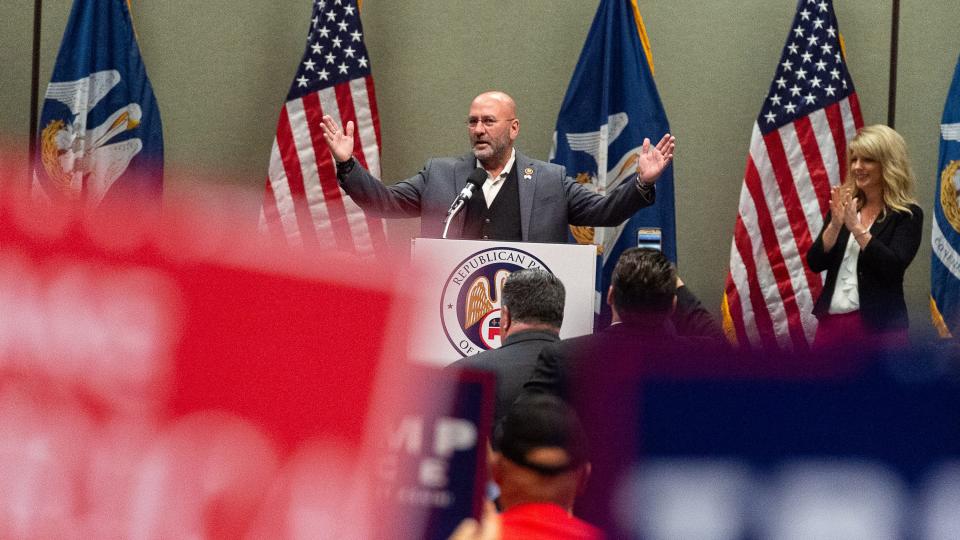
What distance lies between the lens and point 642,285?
2645 millimetres

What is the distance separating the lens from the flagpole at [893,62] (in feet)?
18.3

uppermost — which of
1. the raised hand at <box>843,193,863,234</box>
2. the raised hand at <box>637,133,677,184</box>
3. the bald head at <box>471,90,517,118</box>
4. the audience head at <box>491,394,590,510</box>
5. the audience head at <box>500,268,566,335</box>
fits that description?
the bald head at <box>471,90,517,118</box>

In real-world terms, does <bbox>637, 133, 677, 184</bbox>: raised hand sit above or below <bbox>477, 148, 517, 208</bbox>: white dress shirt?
above

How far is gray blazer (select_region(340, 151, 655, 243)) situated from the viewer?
154 inches

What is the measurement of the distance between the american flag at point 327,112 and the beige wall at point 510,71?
1.12 feet

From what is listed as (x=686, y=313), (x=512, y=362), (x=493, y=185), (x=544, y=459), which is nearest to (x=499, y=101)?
(x=493, y=185)

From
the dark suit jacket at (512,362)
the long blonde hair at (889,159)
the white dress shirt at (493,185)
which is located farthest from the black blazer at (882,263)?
the dark suit jacket at (512,362)

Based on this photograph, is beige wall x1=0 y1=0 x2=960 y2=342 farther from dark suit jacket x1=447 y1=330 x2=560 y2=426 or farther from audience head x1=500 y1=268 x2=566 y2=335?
dark suit jacket x1=447 y1=330 x2=560 y2=426

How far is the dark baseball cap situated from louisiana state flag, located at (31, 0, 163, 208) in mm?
4909

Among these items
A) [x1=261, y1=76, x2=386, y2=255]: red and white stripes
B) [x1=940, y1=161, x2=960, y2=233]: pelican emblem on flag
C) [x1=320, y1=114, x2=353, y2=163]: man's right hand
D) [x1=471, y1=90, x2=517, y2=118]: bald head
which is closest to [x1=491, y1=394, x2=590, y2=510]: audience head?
[x1=320, y1=114, x2=353, y2=163]: man's right hand

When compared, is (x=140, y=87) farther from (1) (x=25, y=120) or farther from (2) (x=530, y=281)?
(2) (x=530, y=281)

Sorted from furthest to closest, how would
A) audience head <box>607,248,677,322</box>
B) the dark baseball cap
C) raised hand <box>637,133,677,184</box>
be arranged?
raised hand <box>637,133,677,184</box>
audience head <box>607,248,677,322</box>
the dark baseball cap

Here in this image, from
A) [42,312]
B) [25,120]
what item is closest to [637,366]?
[42,312]

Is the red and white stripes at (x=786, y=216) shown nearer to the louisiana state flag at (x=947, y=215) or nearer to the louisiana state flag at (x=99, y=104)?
the louisiana state flag at (x=947, y=215)
